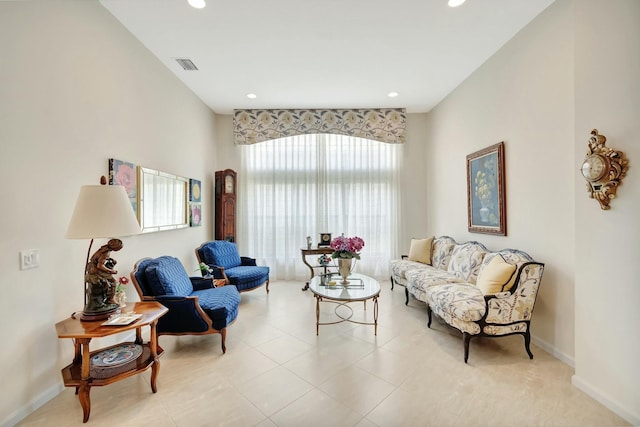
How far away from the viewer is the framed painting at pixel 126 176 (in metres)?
2.36

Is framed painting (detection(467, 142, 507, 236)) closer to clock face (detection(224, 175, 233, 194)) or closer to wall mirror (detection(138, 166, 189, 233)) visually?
clock face (detection(224, 175, 233, 194))

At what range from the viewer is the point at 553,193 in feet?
7.73

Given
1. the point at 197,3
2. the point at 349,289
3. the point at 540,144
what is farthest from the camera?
the point at 349,289

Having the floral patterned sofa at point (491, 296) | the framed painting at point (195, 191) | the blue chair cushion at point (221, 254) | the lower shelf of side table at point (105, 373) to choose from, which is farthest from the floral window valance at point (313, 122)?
the lower shelf of side table at point (105, 373)

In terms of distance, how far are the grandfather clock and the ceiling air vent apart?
1.64 metres

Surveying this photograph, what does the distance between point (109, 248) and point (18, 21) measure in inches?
60.2

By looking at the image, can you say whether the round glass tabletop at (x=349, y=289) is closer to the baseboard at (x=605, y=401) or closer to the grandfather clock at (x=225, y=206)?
the baseboard at (x=605, y=401)

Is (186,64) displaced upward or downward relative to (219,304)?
upward

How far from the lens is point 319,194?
487 cm

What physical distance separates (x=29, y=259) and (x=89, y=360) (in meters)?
0.77

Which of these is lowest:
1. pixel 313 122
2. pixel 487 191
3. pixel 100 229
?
pixel 100 229

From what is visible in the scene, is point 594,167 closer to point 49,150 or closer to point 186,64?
point 49,150

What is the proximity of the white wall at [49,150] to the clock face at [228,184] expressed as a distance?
183 centimetres

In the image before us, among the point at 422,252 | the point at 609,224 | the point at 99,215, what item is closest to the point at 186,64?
the point at 99,215
